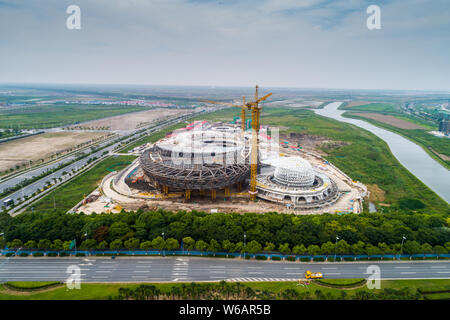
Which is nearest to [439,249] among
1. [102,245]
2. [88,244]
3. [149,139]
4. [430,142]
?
[102,245]

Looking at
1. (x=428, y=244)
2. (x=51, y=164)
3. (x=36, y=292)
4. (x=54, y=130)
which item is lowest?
(x=36, y=292)

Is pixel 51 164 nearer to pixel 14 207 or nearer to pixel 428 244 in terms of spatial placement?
pixel 14 207

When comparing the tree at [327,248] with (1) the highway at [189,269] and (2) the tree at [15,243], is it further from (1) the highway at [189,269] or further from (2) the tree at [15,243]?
(2) the tree at [15,243]

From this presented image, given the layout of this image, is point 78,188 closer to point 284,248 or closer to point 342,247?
point 284,248

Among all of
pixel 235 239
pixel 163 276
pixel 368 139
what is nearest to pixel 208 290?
pixel 163 276

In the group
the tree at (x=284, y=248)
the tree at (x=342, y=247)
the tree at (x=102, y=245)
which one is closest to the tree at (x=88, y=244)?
the tree at (x=102, y=245)

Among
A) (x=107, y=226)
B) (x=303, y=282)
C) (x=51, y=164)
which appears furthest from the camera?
(x=51, y=164)
